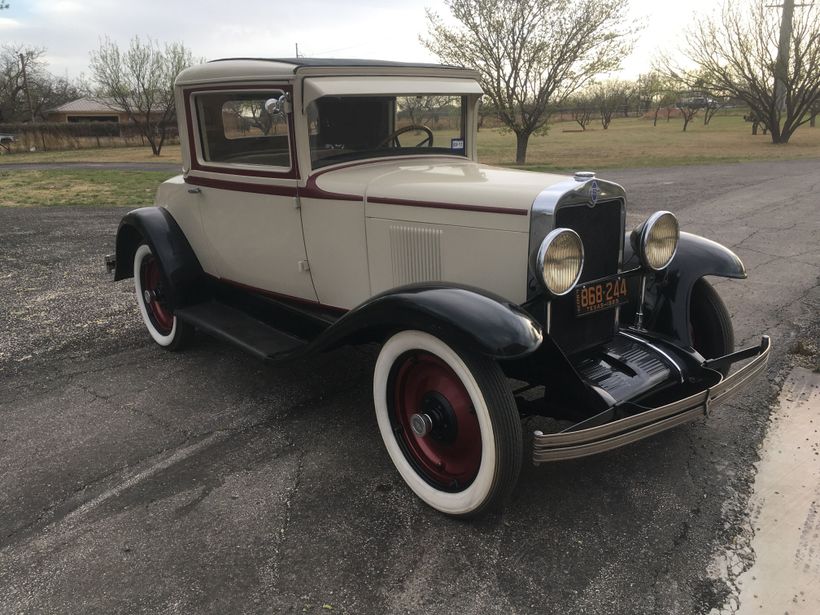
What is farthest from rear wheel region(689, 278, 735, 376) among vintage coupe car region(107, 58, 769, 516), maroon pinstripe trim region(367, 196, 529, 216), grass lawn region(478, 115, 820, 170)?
grass lawn region(478, 115, 820, 170)

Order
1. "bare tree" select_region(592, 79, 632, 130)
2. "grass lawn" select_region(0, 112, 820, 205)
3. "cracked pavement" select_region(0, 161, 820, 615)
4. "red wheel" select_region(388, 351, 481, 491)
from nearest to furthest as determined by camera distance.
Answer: "cracked pavement" select_region(0, 161, 820, 615)
"red wheel" select_region(388, 351, 481, 491)
"grass lawn" select_region(0, 112, 820, 205)
"bare tree" select_region(592, 79, 632, 130)

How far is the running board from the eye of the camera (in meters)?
3.43

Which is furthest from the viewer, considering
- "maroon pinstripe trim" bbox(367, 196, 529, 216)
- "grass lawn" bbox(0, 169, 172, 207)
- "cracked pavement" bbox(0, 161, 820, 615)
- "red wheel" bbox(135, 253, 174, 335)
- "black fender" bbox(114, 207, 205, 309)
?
"grass lawn" bbox(0, 169, 172, 207)

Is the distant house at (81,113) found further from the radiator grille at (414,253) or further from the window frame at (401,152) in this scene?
the radiator grille at (414,253)

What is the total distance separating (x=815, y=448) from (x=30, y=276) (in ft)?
23.5

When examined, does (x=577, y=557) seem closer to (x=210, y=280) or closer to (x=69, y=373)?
(x=210, y=280)

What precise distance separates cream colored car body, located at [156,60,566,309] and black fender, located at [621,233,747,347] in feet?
2.87

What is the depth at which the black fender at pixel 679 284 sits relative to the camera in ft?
10.6

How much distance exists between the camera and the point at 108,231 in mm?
9133

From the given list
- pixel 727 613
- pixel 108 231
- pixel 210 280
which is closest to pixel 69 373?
pixel 210 280

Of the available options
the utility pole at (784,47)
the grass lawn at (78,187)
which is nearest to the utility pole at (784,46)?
the utility pole at (784,47)

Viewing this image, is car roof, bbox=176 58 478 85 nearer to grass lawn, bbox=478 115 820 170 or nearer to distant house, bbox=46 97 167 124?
grass lawn, bbox=478 115 820 170

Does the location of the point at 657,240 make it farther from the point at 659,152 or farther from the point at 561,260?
the point at 659,152

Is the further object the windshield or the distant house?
the distant house
